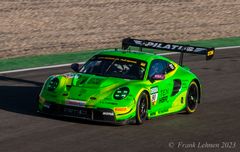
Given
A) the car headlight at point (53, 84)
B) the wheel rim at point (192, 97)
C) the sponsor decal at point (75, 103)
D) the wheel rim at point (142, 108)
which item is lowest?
the wheel rim at point (192, 97)

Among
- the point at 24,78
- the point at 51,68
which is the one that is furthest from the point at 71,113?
the point at 51,68

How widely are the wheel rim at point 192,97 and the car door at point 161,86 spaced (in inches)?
26.7

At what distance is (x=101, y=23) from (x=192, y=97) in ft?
43.8

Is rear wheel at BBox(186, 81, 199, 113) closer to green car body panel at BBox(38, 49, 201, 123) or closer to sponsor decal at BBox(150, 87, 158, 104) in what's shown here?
green car body panel at BBox(38, 49, 201, 123)

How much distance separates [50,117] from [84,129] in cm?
112

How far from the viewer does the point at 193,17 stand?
31750 mm

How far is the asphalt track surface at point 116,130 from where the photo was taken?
11.7m

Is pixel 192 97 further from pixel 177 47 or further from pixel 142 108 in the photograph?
pixel 142 108

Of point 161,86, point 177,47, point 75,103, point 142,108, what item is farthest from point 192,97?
point 75,103

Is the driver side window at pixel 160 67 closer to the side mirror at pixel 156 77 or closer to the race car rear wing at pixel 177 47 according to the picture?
the side mirror at pixel 156 77

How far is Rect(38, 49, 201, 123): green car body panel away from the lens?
43.8 feet

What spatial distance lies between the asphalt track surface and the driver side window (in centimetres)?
91

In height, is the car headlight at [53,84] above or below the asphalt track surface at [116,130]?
above

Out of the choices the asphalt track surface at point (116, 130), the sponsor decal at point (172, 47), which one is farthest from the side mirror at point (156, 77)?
the sponsor decal at point (172, 47)
